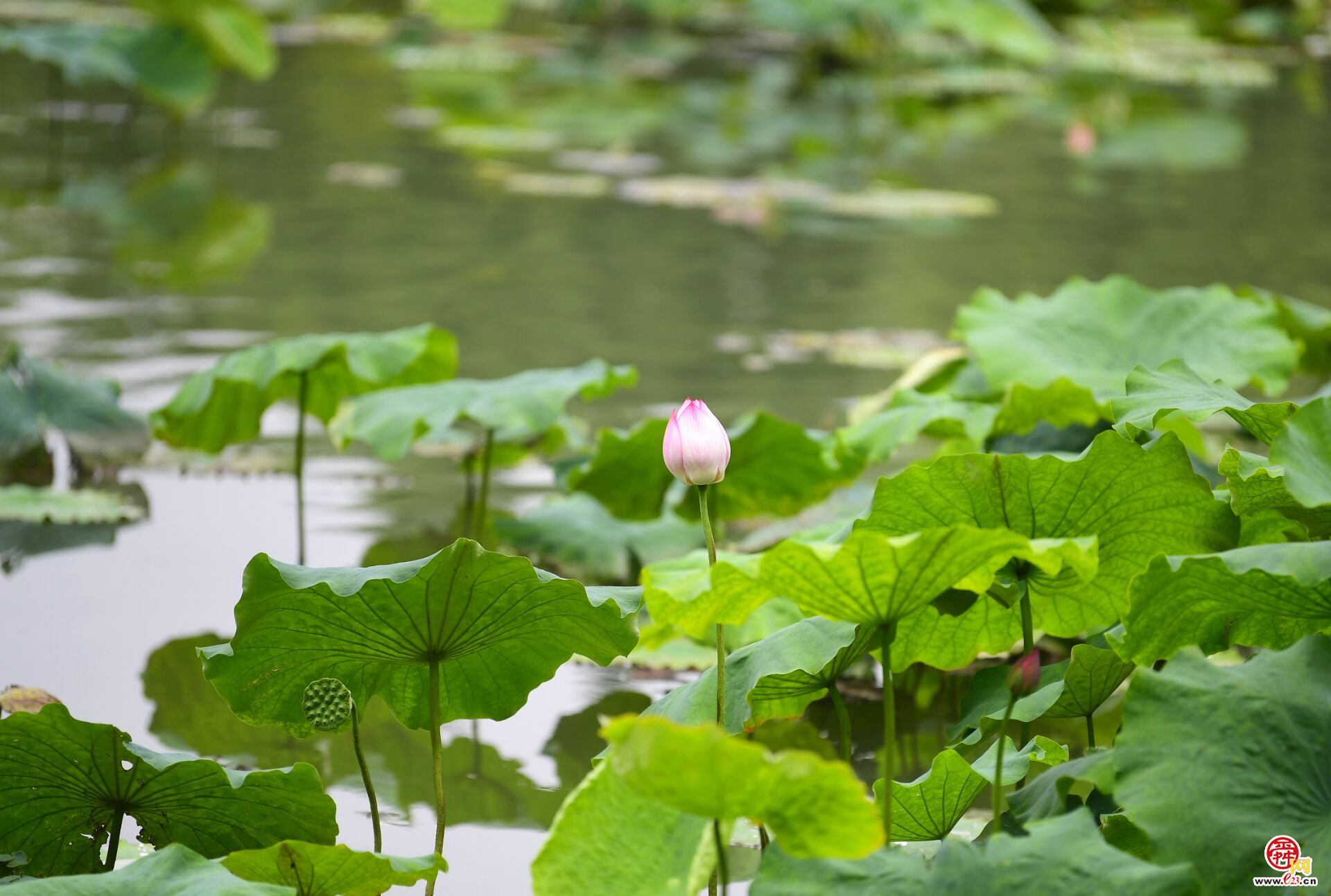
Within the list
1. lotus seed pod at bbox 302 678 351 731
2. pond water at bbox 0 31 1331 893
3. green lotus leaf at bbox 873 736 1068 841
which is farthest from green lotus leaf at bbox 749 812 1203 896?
pond water at bbox 0 31 1331 893

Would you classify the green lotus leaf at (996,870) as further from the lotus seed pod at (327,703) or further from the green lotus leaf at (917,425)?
the green lotus leaf at (917,425)

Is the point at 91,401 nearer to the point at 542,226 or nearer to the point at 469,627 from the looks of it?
the point at 469,627

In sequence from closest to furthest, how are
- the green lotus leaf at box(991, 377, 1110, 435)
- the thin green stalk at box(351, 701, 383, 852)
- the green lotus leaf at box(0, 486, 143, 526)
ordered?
the thin green stalk at box(351, 701, 383, 852) < the green lotus leaf at box(991, 377, 1110, 435) < the green lotus leaf at box(0, 486, 143, 526)

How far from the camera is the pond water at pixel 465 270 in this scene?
1.77 meters

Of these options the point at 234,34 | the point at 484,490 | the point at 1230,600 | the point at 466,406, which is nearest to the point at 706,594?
the point at 1230,600

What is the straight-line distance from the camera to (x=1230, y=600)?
99cm

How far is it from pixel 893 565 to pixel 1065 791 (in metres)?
0.18

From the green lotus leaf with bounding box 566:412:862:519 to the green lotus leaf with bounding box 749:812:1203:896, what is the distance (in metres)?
1.11

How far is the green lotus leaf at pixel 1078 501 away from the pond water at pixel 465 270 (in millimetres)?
566

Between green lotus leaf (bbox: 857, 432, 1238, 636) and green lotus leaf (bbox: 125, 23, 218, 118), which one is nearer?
green lotus leaf (bbox: 857, 432, 1238, 636)

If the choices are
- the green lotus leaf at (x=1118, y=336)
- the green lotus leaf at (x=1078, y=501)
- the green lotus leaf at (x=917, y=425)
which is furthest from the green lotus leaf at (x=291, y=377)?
the green lotus leaf at (x=1078, y=501)

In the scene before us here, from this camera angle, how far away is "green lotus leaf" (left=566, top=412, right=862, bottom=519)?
6.53 feet

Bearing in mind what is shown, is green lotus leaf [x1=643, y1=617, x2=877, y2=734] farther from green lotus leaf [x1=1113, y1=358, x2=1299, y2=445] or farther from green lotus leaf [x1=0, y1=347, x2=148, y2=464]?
green lotus leaf [x1=0, y1=347, x2=148, y2=464]

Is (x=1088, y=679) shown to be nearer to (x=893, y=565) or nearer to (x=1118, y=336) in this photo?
(x=893, y=565)
